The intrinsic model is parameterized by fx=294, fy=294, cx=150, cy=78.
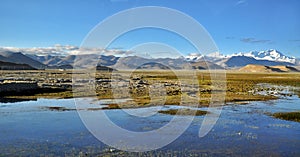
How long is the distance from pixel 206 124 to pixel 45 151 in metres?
11.6

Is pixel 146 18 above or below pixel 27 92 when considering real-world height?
above

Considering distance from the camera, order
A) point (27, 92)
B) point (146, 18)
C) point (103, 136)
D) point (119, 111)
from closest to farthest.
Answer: point (103, 136)
point (146, 18)
point (119, 111)
point (27, 92)

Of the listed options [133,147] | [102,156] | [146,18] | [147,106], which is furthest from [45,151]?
[147,106]

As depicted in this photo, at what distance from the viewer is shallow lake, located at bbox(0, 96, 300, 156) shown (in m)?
14.2

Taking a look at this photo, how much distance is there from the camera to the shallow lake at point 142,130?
14234 mm

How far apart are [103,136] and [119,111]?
8903 millimetres

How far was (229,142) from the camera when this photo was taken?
16.3m

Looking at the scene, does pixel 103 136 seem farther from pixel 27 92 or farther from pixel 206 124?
pixel 27 92

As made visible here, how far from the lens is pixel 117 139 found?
16656 millimetres

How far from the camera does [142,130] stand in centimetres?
1894

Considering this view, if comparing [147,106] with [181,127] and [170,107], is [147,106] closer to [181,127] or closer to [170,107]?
[170,107]

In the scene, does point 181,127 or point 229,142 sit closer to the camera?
point 229,142

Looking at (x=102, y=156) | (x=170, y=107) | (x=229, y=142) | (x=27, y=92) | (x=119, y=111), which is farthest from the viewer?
(x=27, y=92)

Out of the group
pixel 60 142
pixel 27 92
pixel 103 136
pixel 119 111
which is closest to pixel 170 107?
pixel 119 111
